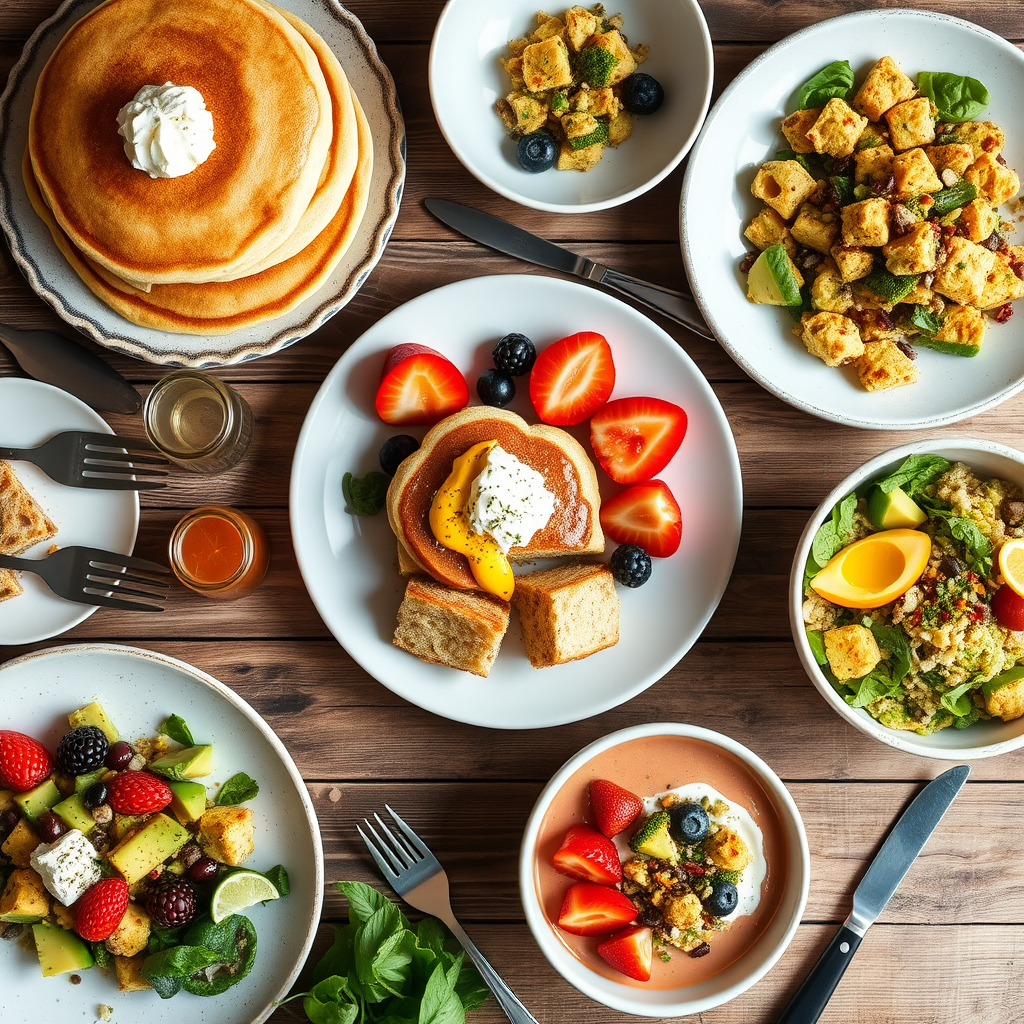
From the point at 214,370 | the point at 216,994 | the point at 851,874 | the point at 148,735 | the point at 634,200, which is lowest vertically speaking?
the point at 216,994

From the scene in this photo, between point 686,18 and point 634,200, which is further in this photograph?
point 634,200

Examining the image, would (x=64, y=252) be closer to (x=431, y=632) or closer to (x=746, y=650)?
(x=431, y=632)

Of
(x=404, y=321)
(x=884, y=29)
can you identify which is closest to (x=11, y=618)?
(x=404, y=321)

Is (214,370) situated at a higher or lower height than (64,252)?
lower

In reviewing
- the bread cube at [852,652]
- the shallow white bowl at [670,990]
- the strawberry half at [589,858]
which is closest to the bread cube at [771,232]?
the bread cube at [852,652]

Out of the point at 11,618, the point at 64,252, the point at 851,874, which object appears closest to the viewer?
the point at 64,252

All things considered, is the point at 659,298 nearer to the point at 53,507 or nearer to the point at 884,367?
the point at 884,367
